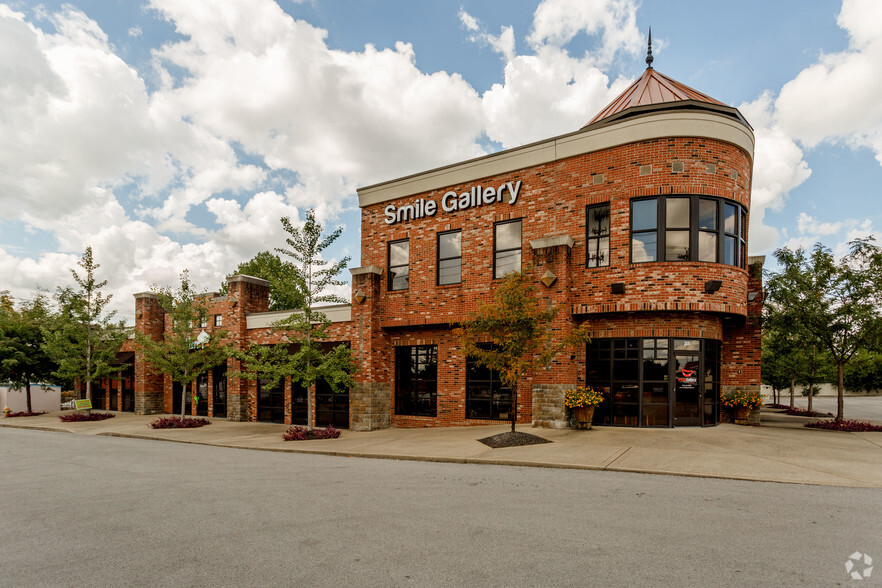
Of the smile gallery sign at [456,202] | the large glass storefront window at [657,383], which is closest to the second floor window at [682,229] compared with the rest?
the large glass storefront window at [657,383]

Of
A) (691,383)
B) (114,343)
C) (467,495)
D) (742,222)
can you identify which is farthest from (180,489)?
(114,343)

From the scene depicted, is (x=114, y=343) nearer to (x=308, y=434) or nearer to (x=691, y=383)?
(x=308, y=434)

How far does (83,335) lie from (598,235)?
83.4ft

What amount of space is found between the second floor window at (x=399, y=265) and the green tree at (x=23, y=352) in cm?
2120

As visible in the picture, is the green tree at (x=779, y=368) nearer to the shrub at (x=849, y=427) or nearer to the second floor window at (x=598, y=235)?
the shrub at (x=849, y=427)

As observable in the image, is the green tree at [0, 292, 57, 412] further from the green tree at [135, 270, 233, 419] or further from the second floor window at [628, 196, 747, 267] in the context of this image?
the second floor window at [628, 196, 747, 267]

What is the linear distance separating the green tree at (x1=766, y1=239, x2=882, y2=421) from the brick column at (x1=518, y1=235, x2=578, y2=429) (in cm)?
665

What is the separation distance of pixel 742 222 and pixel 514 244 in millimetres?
6821

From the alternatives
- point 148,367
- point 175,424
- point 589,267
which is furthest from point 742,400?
point 148,367

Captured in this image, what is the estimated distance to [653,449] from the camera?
10.5 metres

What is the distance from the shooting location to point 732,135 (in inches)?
528

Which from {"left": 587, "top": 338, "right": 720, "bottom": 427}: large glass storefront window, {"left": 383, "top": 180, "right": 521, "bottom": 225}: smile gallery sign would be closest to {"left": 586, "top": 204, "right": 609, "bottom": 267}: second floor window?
{"left": 587, "top": 338, "right": 720, "bottom": 427}: large glass storefront window

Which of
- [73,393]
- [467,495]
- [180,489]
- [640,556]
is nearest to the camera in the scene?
[640,556]

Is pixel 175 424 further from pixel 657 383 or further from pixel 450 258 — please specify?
pixel 657 383
